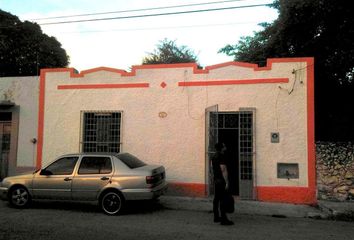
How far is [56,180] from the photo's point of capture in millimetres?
10039

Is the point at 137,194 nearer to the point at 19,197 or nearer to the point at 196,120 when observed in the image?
the point at 19,197

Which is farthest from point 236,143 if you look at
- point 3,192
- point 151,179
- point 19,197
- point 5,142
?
point 5,142

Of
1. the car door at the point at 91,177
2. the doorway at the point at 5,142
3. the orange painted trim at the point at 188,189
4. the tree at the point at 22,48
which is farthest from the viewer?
the tree at the point at 22,48

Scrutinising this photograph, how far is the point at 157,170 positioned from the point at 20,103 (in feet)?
22.2

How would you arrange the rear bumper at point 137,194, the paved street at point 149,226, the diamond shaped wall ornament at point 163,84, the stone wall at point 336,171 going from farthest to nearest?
the diamond shaped wall ornament at point 163,84 → the stone wall at point 336,171 → the rear bumper at point 137,194 → the paved street at point 149,226

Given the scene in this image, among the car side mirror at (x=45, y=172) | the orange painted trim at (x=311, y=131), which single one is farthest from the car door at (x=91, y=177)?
the orange painted trim at (x=311, y=131)

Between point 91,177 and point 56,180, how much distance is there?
3.06 feet

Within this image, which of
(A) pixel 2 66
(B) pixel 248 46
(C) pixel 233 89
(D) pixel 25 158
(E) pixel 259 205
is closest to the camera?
(E) pixel 259 205

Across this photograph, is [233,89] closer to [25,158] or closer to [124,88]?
[124,88]

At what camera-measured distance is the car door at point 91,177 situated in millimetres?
9734

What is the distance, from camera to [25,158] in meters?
14.0

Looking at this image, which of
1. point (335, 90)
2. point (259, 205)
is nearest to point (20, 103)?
point (259, 205)

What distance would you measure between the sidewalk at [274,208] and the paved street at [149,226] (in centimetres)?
43

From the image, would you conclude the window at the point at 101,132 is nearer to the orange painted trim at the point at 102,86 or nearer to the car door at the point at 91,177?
the orange painted trim at the point at 102,86
